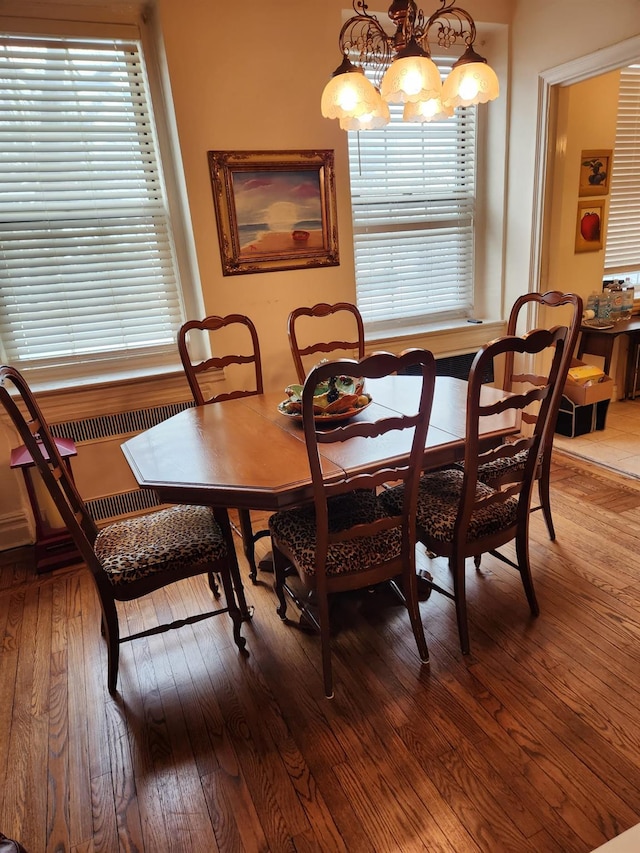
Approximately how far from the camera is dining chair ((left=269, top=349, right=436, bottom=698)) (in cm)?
135

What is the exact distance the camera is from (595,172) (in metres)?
3.63

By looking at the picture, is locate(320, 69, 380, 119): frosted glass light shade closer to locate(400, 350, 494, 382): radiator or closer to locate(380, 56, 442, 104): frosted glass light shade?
locate(380, 56, 442, 104): frosted glass light shade

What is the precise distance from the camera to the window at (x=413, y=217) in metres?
3.41

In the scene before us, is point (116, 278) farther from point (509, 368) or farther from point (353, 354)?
point (509, 368)

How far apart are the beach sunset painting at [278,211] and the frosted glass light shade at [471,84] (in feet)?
4.43

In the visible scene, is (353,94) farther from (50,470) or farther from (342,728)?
(342,728)

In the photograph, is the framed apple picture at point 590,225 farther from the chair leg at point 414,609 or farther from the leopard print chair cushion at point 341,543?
the chair leg at point 414,609

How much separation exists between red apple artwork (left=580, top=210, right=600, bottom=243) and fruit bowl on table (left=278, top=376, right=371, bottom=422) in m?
2.61

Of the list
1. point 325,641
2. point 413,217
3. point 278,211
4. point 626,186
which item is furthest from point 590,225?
point 325,641

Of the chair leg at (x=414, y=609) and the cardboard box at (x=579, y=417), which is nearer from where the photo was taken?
the chair leg at (x=414, y=609)

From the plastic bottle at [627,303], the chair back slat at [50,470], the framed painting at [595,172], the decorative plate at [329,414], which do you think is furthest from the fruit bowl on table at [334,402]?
the plastic bottle at [627,303]

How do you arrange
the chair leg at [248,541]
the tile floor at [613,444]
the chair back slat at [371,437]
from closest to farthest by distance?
1. the chair back slat at [371,437]
2. the chair leg at [248,541]
3. the tile floor at [613,444]

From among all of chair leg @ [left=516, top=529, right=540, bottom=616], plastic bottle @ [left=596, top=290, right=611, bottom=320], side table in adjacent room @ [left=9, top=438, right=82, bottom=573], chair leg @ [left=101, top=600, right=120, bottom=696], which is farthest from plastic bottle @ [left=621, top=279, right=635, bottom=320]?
chair leg @ [left=101, top=600, right=120, bottom=696]

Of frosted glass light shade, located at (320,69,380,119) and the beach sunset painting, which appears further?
the beach sunset painting
